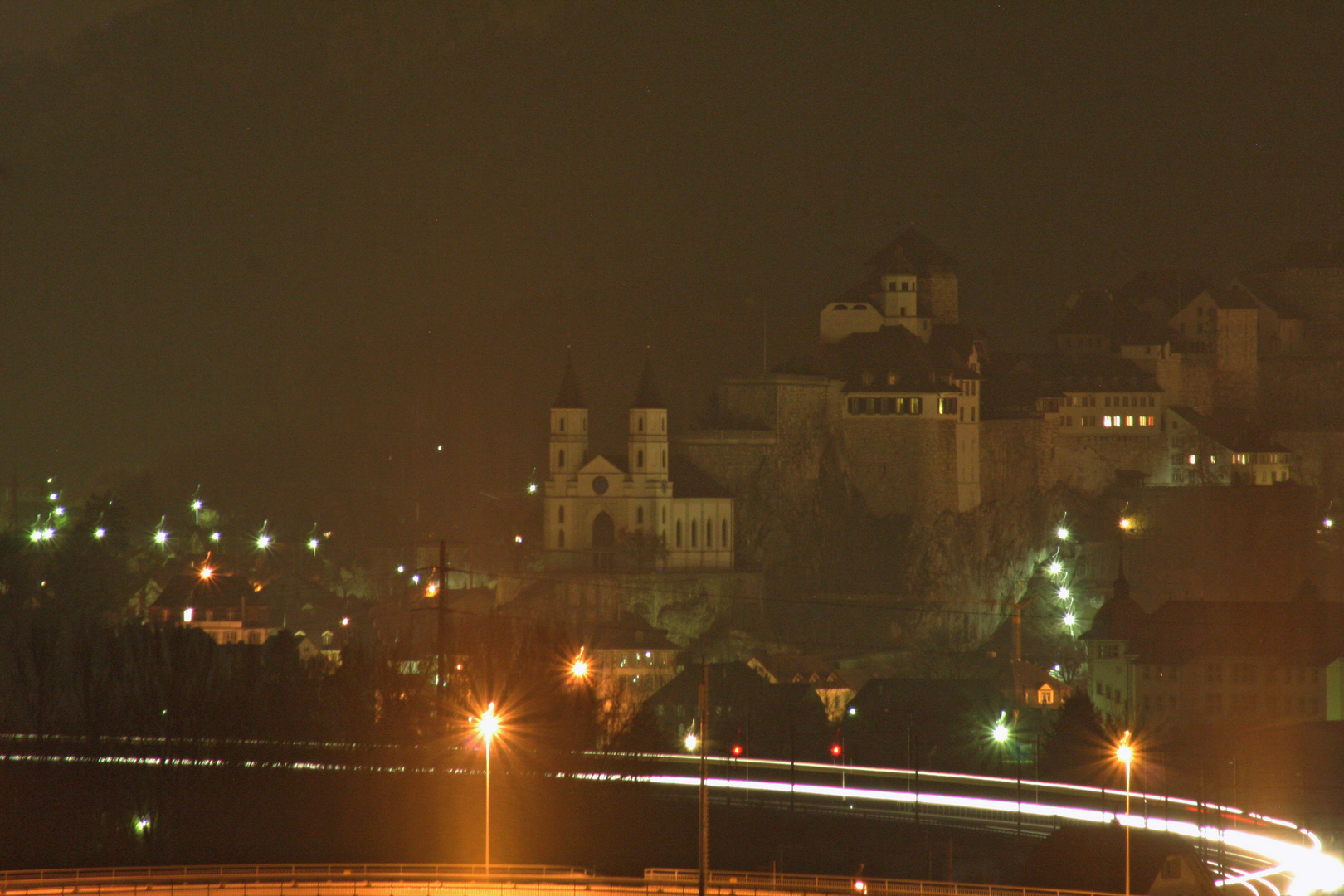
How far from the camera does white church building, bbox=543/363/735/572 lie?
9750 cm

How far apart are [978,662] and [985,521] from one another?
7662mm

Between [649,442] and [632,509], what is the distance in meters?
2.99

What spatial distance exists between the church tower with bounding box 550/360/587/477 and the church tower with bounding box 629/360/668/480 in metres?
2.38

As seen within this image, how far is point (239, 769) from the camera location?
202 ft

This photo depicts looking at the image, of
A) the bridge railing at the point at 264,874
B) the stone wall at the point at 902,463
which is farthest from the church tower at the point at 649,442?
the bridge railing at the point at 264,874

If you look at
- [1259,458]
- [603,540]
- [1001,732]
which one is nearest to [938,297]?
[1259,458]

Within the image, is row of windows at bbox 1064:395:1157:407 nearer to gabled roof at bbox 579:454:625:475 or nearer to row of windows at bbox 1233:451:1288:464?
row of windows at bbox 1233:451:1288:464

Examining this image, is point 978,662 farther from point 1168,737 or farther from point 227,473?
Result: point 227,473

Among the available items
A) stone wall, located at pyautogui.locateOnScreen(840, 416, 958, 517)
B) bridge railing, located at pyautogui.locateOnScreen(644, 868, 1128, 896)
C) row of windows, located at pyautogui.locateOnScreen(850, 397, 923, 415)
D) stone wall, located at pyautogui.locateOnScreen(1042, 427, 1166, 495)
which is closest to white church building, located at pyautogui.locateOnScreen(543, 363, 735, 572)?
stone wall, located at pyautogui.locateOnScreen(840, 416, 958, 517)

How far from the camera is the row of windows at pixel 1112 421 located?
105625 mm

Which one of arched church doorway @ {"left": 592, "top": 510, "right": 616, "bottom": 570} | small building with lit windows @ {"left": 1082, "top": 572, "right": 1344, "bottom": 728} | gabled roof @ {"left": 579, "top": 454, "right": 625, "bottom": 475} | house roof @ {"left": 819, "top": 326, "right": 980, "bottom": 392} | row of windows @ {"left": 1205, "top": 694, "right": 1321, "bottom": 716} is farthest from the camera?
house roof @ {"left": 819, "top": 326, "right": 980, "bottom": 392}

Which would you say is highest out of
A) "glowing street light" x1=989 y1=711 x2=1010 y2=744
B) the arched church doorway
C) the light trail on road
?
the arched church doorway

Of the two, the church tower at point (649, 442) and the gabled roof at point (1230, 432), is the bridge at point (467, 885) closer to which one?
the church tower at point (649, 442)

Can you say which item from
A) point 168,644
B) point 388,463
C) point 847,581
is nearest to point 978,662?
point 847,581
